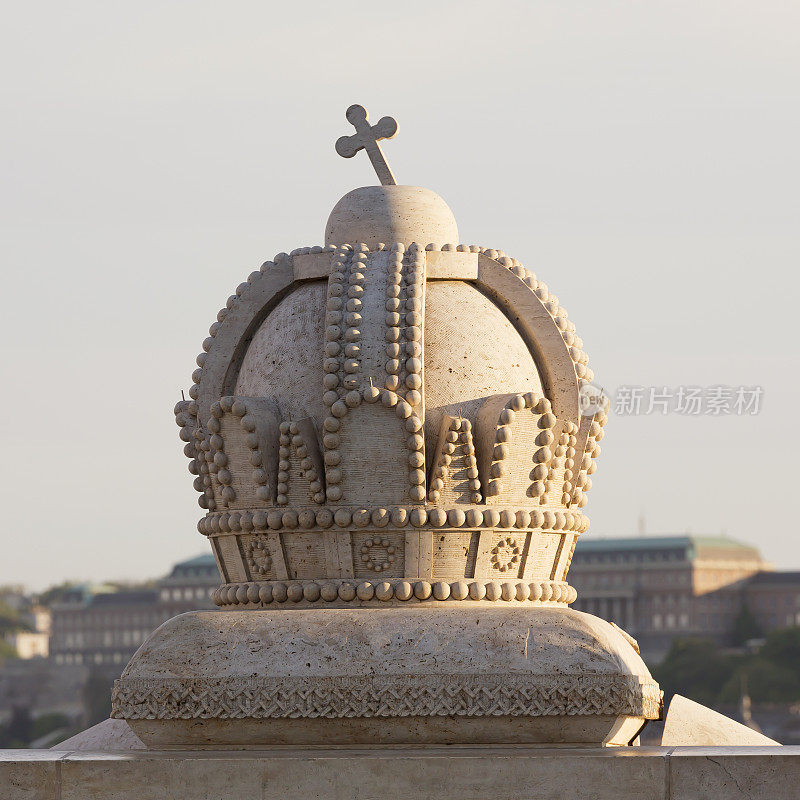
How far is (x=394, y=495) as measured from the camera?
10398 millimetres

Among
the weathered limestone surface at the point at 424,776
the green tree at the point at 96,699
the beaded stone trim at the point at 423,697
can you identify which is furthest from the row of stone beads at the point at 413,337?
the green tree at the point at 96,699

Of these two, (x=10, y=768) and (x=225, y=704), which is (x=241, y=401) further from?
(x=10, y=768)

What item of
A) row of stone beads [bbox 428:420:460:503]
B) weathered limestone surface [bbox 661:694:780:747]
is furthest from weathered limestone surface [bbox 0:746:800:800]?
weathered limestone surface [bbox 661:694:780:747]

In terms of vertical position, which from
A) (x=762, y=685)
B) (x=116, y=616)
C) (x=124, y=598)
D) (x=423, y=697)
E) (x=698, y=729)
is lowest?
(x=762, y=685)

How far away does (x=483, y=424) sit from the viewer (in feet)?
34.3

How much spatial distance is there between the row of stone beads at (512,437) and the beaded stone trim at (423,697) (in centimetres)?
115

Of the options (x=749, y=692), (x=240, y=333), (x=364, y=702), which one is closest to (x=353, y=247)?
(x=240, y=333)

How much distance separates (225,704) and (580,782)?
1.88m

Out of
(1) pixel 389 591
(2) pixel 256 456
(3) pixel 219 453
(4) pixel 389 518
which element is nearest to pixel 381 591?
(1) pixel 389 591

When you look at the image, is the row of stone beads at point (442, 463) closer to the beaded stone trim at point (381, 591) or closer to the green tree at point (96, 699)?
the beaded stone trim at point (381, 591)

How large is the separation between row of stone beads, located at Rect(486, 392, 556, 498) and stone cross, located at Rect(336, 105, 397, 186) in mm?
1949

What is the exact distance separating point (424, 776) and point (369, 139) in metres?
4.12

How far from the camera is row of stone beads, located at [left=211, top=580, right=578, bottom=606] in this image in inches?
406

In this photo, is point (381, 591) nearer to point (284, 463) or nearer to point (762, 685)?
point (284, 463)
